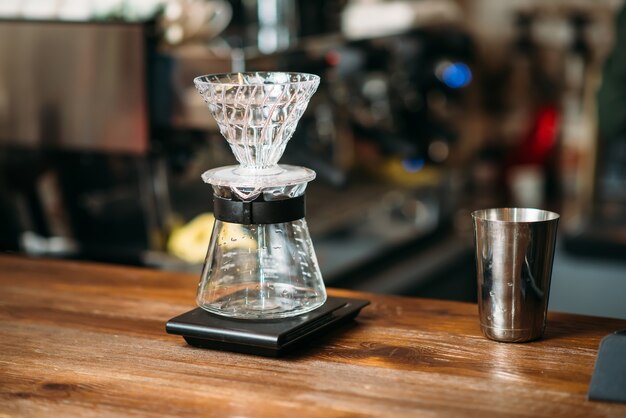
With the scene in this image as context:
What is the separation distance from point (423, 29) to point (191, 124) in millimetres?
1681

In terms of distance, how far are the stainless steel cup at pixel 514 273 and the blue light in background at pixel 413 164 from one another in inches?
91.1

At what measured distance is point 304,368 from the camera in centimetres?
102

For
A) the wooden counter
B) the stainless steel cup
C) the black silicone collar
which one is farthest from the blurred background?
the stainless steel cup

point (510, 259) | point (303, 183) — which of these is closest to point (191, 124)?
point (303, 183)

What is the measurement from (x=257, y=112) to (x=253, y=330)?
0.25 m

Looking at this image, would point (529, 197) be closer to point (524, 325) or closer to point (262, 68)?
point (262, 68)

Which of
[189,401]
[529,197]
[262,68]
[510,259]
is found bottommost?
[529,197]

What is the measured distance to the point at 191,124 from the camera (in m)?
2.16

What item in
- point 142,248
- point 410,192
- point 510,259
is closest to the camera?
point 510,259

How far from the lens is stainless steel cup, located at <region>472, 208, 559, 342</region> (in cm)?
104

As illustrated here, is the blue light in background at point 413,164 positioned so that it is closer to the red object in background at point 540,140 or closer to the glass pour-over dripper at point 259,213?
the red object in background at point 540,140

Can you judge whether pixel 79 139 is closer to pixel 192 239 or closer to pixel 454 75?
pixel 192 239

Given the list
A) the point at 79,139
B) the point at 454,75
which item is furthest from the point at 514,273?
the point at 454,75

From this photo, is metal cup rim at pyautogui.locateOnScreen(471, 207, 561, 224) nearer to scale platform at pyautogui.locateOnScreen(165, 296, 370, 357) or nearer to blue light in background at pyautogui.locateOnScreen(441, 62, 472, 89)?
scale platform at pyautogui.locateOnScreen(165, 296, 370, 357)
